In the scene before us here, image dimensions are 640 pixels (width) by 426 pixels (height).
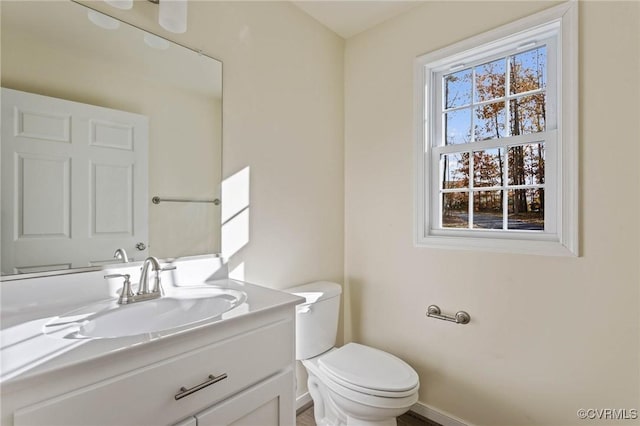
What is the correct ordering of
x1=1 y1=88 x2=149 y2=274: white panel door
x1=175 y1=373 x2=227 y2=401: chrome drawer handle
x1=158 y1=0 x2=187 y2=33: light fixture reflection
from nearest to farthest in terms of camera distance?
1. x1=175 y1=373 x2=227 y2=401: chrome drawer handle
2. x1=1 y1=88 x2=149 y2=274: white panel door
3. x1=158 y1=0 x2=187 y2=33: light fixture reflection

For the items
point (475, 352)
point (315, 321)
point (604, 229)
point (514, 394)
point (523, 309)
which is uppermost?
point (604, 229)

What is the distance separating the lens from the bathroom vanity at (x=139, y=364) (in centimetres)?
66

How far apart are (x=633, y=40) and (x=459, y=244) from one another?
1.08m

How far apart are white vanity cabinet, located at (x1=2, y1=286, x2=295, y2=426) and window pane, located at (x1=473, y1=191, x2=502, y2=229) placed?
118 cm

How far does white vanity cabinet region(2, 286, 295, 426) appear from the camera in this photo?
0.66m

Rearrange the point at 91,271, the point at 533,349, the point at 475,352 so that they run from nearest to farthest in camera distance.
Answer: the point at 91,271, the point at 533,349, the point at 475,352

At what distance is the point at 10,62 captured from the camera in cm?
99

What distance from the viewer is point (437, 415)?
5.81 feet

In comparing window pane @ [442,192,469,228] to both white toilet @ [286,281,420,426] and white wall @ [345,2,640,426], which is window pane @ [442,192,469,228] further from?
white toilet @ [286,281,420,426]

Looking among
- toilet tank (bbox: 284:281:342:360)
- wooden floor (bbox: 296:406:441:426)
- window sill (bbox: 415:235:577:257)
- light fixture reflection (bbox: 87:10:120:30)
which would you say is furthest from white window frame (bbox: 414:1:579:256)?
light fixture reflection (bbox: 87:10:120:30)

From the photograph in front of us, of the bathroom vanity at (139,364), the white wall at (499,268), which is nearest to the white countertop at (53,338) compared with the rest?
the bathroom vanity at (139,364)

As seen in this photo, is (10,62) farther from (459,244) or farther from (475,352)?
(475,352)

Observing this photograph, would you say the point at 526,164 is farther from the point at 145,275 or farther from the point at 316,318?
the point at 145,275

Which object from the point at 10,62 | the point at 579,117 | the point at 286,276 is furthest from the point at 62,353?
the point at 579,117
